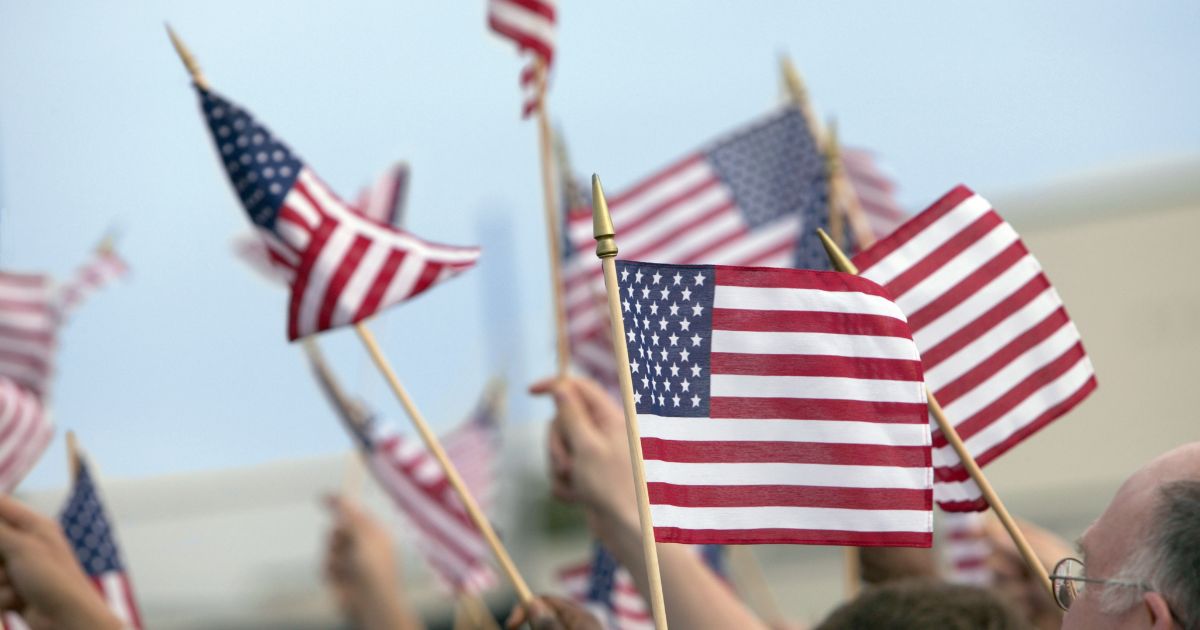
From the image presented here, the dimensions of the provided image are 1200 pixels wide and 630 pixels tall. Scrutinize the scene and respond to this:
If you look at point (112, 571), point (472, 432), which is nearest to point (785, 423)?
point (112, 571)

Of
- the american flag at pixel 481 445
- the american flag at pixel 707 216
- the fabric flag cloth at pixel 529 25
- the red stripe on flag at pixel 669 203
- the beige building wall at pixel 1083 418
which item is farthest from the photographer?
the beige building wall at pixel 1083 418

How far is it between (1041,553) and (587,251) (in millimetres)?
2583

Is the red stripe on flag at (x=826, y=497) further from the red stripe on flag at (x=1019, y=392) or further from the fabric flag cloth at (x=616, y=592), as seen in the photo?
the fabric flag cloth at (x=616, y=592)

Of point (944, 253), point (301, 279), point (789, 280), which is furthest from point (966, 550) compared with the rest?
point (789, 280)

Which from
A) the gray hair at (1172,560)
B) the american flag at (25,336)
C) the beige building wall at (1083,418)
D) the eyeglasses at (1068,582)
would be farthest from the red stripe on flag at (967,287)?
the beige building wall at (1083,418)

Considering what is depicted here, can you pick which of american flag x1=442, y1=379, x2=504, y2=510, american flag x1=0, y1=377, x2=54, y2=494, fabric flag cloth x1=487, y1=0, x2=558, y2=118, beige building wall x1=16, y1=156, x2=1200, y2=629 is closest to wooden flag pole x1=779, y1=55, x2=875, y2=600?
fabric flag cloth x1=487, y1=0, x2=558, y2=118

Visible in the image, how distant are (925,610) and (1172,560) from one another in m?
0.51

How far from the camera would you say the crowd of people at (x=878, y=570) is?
256cm

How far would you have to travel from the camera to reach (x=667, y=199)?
724 cm

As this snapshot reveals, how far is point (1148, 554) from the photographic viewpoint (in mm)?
2574

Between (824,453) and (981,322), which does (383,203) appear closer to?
(981,322)

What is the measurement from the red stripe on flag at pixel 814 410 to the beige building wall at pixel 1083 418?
21434 mm

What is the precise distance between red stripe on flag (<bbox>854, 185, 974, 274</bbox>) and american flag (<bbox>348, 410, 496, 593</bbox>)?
13.6 ft

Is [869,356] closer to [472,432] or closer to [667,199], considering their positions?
[667,199]
